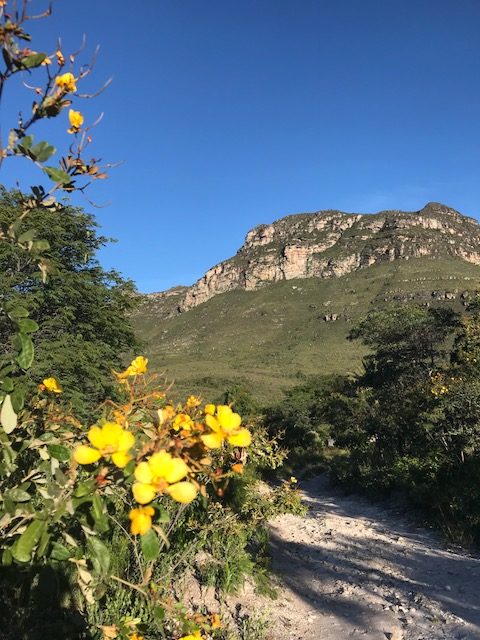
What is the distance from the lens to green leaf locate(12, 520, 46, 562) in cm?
84

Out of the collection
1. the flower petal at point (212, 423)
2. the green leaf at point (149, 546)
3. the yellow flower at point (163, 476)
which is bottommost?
the green leaf at point (149, 546)

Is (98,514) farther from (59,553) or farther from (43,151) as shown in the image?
(43,151)

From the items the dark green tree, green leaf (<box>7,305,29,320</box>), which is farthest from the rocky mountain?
green leaf (<box>7,305,29,320</box>)

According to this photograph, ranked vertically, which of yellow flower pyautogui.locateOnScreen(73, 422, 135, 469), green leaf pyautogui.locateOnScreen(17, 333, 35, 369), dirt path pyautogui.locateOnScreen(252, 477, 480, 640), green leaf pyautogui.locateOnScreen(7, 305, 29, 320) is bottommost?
dirt path pyautogui.locateOnScreen(252, 477, 480, 640)

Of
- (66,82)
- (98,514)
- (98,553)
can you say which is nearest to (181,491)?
(98,514)

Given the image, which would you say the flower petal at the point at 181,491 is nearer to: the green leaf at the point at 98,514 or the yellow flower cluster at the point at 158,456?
the yellow flower cluster at the point at 158,456

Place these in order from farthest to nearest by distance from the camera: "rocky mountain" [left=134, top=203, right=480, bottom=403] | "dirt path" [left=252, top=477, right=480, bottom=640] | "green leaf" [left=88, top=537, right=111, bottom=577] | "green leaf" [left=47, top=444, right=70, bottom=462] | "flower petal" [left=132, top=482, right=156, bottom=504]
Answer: "rocky mountain" [left=134, top=203, right=480, bottom=403]
"dirt path" [left=252, top=477, right=480, bottom=640]
"green leaf" [left=47, top=444, right=70, bottom=462]
"green leaf" [left=88, top=537, right=111, bottom=577]
"flower petal" [left=132, top=482, right=156, bottom=504]

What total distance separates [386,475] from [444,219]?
309ft

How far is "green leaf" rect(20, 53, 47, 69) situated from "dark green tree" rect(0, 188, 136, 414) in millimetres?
6155

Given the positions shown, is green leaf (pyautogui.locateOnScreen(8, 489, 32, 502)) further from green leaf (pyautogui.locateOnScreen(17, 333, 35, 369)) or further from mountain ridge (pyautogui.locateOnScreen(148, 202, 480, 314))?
mountain ridge (pyautogui.locateOnScreen(148, 202, 480, 314))

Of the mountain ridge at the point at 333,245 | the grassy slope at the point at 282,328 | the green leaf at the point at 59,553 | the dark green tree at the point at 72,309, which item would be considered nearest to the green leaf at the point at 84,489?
the green leaf at the point at 59,553

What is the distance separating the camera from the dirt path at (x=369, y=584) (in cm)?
352

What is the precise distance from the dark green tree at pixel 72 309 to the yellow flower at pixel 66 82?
241 inches

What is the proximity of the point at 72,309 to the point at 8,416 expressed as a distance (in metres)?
8.27
